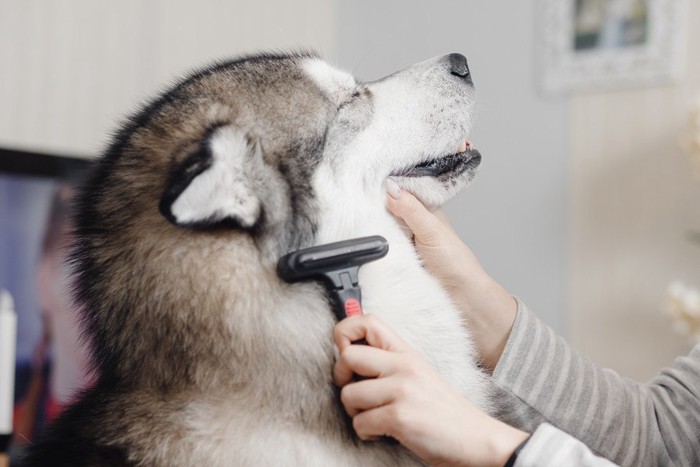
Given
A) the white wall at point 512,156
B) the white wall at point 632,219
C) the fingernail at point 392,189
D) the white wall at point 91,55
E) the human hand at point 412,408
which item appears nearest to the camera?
the human hand at point 412,408

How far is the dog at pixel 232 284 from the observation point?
0.81 metres

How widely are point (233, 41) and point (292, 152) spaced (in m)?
1.98

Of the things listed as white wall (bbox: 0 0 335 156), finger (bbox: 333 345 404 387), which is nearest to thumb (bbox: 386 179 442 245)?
finger (bbox: 333 345 404 387)

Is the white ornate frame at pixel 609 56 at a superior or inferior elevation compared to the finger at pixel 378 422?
superior

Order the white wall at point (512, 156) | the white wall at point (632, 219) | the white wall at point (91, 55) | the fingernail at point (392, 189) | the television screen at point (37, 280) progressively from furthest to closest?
the white wall at point (512, 156) < the white wall at point (632, 219) < the white wall at point (91, 55) < the television screen at point (37, 280) < the fingernail at point (392, 189)

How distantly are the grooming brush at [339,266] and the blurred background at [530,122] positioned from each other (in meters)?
1.46

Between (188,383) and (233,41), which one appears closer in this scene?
(188,383)

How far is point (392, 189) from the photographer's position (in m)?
1.00

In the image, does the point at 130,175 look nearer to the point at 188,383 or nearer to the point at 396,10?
the point at 188,383

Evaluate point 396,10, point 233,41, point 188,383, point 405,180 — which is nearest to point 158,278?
point 188,383

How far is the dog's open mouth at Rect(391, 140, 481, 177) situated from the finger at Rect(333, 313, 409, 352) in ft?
0.91

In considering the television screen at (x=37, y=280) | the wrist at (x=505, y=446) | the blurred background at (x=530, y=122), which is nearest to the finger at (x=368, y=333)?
the wrist at (x=505, y=446)

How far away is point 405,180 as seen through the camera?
1024 mm

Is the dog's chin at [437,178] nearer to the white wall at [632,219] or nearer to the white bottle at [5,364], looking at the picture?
the white bottle at [5,364]
